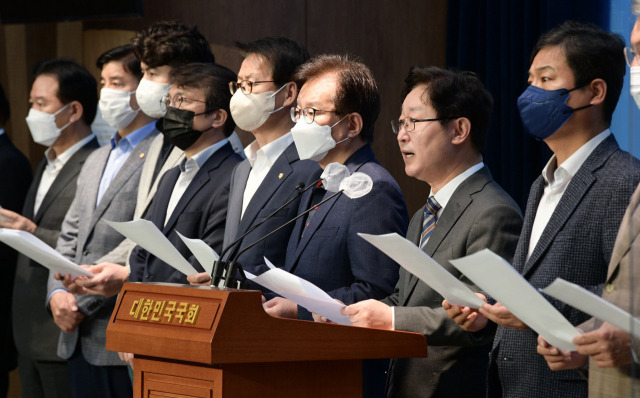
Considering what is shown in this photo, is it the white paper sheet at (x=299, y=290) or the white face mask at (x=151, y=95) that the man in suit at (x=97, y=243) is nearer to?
the white face mask at (x=151, y=95)

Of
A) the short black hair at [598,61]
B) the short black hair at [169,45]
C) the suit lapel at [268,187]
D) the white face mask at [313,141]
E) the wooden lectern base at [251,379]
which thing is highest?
the short black hair at [598,61]

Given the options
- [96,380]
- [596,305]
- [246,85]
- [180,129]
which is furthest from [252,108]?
[596,305]

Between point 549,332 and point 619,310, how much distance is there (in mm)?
362

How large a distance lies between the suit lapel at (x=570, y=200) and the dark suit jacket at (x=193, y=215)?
1536mm

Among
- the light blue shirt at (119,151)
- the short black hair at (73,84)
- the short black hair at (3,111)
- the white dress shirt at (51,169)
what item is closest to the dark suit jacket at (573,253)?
the light blue shirt at (119,151)

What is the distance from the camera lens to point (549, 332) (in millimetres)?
1922

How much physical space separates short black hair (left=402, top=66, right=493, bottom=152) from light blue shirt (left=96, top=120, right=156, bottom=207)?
1.86 meters

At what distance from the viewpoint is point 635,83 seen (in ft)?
5.84

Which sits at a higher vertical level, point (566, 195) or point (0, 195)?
point (566, 195)

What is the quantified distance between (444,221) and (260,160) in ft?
3.33

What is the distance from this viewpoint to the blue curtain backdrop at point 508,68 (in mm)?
4137

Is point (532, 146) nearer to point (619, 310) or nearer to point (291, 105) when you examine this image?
point (291, 105)

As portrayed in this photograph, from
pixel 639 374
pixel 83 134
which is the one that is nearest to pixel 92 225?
pixel 83 134

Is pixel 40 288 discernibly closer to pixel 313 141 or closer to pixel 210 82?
pixel 210 82
